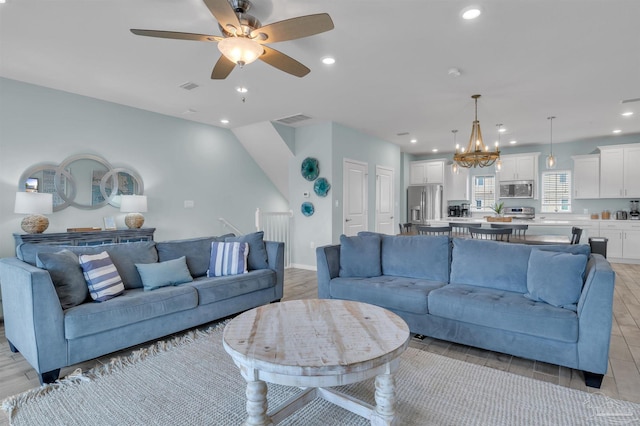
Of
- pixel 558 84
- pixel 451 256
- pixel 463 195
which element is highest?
pixel 558 84

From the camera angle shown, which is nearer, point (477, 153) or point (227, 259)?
point (227, 259)

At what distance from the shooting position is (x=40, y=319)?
7.12 ft

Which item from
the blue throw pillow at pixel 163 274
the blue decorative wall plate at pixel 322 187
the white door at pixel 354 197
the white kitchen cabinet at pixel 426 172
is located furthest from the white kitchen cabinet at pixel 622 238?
the blue throw pillow at pixel 163 274

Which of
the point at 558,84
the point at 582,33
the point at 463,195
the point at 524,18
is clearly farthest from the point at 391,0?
the point at 463,195

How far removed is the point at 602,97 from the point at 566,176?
364 cm

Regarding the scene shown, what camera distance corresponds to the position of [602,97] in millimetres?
4449

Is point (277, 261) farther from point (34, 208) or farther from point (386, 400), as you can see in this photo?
point (34, 208)

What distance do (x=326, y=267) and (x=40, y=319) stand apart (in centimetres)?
227

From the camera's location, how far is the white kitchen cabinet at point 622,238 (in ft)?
20.9

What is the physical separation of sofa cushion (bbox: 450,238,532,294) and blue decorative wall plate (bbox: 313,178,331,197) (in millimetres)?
3010

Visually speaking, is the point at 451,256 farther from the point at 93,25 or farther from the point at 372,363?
the point at 93,25

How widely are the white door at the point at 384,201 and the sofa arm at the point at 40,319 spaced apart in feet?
19.5

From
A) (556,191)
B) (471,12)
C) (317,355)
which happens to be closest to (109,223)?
(317,355)

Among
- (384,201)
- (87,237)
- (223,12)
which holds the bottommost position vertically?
(87,237)
